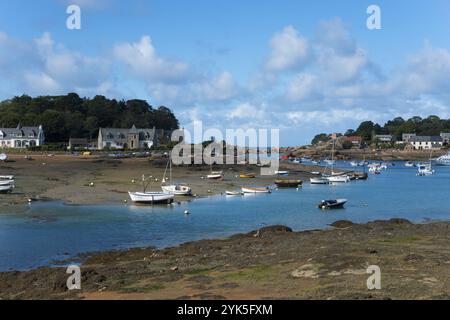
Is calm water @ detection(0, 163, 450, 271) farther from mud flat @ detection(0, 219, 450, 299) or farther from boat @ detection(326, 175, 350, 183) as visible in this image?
boat @ detection(326, 175, 350, 183)

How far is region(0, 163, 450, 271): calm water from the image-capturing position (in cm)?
3036

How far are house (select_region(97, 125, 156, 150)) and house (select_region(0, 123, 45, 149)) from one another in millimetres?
17968

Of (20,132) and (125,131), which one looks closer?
(20,132)

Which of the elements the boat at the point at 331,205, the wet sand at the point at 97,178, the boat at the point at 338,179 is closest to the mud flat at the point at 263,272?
the boat at the point at 331,205

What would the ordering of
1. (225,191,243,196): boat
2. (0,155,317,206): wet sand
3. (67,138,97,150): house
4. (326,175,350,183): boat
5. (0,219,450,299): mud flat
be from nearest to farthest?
(0,219,450,299): mud flat, (0,155,317,206): wet sand, (225,191,243,196): boat, (326,175,350,183): boat, (67,138,97,150): house

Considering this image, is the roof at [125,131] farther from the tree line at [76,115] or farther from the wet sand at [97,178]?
the wet sand at [97,178]

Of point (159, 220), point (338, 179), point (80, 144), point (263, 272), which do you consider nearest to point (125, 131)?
point (80, 144)

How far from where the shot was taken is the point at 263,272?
19891 mm

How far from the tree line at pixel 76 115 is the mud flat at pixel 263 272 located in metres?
122

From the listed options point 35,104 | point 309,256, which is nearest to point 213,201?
point 309,256

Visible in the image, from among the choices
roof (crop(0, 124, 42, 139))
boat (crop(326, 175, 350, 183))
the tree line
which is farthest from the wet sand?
the tree line

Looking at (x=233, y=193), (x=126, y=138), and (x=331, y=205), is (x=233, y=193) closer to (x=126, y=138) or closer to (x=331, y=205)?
(x=331, y=205)

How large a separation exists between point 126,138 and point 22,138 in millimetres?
30304
